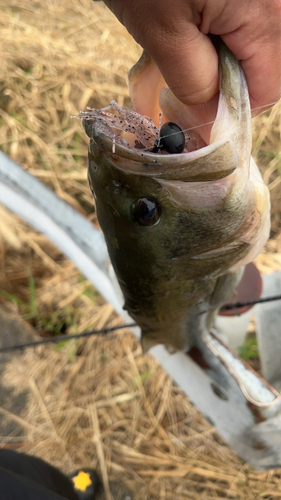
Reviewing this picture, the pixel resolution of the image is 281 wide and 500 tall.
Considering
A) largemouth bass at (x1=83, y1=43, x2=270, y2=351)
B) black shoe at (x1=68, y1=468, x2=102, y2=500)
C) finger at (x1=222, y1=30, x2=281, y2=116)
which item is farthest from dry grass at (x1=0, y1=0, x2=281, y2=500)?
finger at (x1=222, y1=30, x2=281, y2=116)

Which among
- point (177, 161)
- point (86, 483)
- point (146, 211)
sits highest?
point (177, 161)

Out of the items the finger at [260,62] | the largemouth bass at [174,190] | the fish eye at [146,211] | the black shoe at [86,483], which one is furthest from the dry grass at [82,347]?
the finger at [260,62]

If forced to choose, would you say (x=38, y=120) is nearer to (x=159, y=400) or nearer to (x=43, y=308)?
(x=43, y=308)

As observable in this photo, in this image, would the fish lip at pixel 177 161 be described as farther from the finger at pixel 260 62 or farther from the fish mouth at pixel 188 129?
the finger at pixel 260 62

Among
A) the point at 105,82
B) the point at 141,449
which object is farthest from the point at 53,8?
the point at 141,449

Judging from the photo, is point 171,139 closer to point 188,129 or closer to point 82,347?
point 188,129

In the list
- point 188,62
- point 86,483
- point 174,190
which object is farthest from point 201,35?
point 86,483
